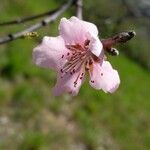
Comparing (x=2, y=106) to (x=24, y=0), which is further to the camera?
(x=24, y=0)

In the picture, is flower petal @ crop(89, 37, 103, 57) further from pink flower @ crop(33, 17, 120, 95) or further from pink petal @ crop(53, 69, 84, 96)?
pink petal @ crop(53, 69, 84, 96)

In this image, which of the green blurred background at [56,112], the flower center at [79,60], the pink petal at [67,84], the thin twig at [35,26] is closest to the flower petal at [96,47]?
the flower center at [79,60]

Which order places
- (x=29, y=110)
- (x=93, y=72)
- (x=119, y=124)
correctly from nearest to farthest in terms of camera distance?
(x=93, y=72)
(x=29, y=110)
(x=119, y=124)

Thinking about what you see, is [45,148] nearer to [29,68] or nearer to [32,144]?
[32,144]

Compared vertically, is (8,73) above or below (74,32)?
below

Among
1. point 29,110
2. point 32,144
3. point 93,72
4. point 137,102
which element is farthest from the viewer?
point 137,102

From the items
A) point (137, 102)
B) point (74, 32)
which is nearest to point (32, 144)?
point (137, 102)

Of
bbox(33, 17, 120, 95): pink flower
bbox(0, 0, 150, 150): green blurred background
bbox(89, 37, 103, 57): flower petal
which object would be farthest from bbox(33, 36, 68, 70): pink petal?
bbox(0, 0, 150, 150): green blurred background

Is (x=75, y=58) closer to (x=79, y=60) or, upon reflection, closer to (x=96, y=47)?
(x=79, y=60)
